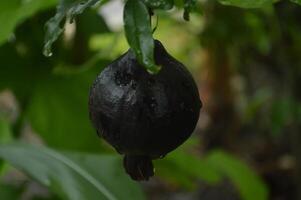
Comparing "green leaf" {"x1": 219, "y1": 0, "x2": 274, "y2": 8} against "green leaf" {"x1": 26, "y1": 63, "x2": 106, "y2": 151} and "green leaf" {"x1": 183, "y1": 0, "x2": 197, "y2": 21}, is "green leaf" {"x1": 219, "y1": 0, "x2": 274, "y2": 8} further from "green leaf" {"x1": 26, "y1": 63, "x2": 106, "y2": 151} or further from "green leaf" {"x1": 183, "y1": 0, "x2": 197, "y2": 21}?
"green leaf" {"x1": 26, "y1": 63, "x2": 106, "y2": 151}

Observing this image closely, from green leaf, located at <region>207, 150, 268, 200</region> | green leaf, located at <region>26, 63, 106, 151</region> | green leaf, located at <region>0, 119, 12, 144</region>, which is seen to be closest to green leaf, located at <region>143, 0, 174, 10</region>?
green leaf, located at <region>0, 119, 12, 144</region>

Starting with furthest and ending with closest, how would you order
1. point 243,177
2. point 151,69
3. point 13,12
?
1. point 243,177
2. point 13,12
3. point 151,69

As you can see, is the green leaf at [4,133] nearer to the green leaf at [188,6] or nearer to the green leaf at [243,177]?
the green leaf at [243,177]

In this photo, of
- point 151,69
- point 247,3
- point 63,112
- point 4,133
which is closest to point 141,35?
point 151,69

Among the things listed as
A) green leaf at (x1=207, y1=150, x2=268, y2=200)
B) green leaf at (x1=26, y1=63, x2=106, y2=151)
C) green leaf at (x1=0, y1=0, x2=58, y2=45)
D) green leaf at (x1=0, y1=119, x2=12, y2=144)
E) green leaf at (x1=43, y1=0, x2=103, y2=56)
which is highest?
green leaf at (x1=43, y1=0, x2=103, y2=56)

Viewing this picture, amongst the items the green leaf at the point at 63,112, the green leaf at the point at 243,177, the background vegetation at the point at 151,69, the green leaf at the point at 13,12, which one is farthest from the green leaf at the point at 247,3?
the green leaf at the point at 243,177

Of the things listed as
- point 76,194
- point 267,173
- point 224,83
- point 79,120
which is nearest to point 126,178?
point 76,194

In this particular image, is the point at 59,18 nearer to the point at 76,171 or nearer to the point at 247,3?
the point at 247,3
